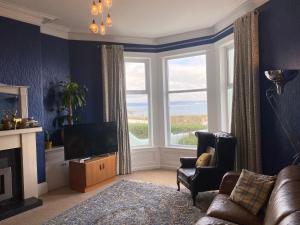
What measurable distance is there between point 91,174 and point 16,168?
120cm

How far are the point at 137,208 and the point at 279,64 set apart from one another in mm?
2690

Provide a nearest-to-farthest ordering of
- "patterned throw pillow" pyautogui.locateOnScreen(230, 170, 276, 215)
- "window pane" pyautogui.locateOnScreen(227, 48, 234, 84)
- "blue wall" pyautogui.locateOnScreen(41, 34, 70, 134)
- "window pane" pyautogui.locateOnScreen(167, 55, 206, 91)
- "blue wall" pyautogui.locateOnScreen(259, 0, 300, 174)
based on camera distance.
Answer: "patterned throw pillow" pyautogui.locateOnScreen(230, 170, 276, 215) < "blue wall" pyautogui.locateOnScreen(259, 0, 300, 174) < "blue wall" pyautogui.locateOnScreen(41, 34, 70, 134) < "window pane" pyautogui.locateOnScreen(227, 48, 234, 84) < "window pane" pyautogui.locateOnScreen(167, 55, 206, 91)

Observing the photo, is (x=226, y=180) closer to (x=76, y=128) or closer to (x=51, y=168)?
(x=76, y=128)

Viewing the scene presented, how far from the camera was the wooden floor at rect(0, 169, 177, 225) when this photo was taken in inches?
133

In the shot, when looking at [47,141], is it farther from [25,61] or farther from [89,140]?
[25,61]

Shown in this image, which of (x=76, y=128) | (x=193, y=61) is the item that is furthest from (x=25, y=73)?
(x=193, y=61)

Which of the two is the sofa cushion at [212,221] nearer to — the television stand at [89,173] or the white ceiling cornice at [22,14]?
the television stand at [89,173]

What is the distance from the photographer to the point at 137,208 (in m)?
3.60

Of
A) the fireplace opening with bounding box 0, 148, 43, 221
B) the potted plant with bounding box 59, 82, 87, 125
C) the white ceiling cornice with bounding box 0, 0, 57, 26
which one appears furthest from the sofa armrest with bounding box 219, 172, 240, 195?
the white ceiling cornice with bounding box 0, 0, 57, 26

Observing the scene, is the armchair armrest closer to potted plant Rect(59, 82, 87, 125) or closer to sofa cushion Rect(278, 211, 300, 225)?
potted plant Rect(59, 82, 87, 125)

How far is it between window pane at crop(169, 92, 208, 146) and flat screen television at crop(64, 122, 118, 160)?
4.78 ft

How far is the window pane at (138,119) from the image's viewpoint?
586cm

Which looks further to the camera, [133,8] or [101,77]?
[101,77]

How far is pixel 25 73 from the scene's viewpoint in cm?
408
